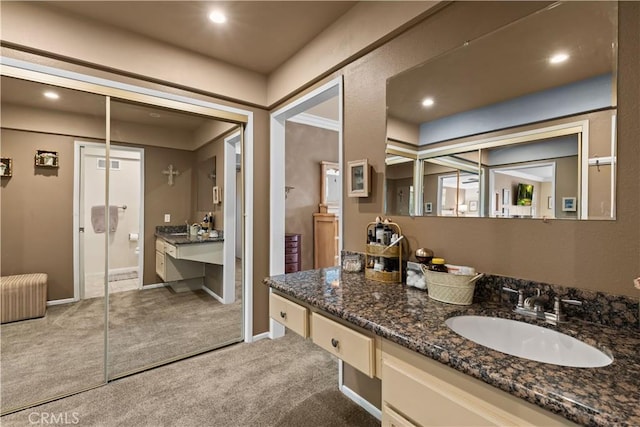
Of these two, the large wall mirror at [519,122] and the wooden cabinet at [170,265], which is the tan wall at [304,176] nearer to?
the wooden cabinet at [170,265]

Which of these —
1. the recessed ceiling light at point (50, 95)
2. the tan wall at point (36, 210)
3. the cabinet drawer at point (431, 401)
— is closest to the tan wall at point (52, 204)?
the tan wall at point (36, 210)

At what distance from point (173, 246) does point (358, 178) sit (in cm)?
197

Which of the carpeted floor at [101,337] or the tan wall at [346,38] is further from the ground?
the tan wall at [346,38]

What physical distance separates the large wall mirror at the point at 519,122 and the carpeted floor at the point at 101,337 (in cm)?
231

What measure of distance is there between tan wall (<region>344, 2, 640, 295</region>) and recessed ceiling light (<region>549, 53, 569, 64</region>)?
161mm

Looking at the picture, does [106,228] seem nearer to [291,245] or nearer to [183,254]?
[183,254]

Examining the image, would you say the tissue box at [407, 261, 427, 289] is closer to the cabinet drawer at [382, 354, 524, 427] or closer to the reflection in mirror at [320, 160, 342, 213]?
the cabinet drawer at [382, 354, 524, 427]

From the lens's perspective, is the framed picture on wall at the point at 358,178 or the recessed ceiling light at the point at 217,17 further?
the recessed ceiling light at the point at 217,17

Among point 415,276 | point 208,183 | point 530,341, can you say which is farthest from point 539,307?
point 208,183

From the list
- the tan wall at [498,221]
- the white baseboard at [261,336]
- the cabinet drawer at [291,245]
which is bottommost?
the white baseboard at [261,336]

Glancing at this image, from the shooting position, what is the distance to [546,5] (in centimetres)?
116

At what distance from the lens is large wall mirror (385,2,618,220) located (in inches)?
41.7

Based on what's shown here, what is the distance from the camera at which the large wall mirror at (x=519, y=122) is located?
106 centimetres

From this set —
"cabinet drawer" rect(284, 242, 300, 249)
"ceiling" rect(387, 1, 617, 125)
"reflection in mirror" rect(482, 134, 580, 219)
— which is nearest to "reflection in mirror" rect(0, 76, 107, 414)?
"cabinet drawer" rect(284, 242, 300, 249)
